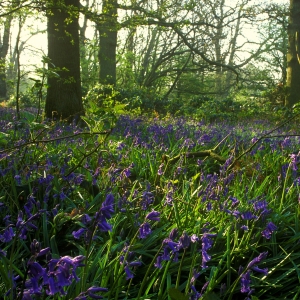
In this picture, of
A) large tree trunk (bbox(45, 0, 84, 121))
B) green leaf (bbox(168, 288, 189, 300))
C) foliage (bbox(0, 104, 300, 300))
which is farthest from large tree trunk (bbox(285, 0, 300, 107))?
green leaf (bbox(168, 288, 189, 300))

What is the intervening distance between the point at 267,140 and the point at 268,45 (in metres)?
27.2

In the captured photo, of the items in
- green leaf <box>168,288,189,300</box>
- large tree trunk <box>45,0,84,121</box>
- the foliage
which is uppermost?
large tree trunk <box>45,0,84,121</box>

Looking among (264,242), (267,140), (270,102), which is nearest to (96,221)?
(264,242)

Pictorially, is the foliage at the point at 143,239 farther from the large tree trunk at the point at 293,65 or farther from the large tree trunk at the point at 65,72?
the large tree trunk at the point at 293,65

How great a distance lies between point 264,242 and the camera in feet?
7.14

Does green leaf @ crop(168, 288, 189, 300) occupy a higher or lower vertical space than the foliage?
higher

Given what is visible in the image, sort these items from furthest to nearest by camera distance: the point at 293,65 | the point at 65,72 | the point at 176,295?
the point at 293,65, the point at 65,72, the point at 176,295

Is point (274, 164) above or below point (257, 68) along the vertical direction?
below

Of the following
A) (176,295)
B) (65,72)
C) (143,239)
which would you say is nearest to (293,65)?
(65,72)

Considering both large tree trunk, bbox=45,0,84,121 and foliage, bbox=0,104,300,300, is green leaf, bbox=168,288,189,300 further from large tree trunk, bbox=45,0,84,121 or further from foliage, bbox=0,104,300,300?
large tree trunk, bbox=45,0,84,121

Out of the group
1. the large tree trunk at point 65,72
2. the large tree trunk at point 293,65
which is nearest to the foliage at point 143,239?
the large tree trunk at point 65,72

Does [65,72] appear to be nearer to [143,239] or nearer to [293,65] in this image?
[143,239]

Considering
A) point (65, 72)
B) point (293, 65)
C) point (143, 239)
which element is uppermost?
point (293, 65)

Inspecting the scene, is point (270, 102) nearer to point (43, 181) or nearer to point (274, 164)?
point (274, 164)
